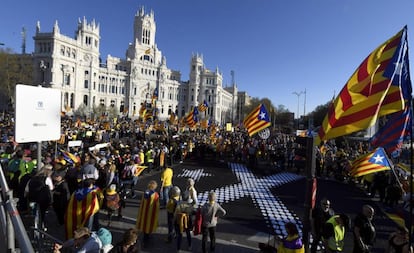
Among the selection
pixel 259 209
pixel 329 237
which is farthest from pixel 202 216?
pixel 259 209

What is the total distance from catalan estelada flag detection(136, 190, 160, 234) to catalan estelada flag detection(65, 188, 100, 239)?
1052 millimetres

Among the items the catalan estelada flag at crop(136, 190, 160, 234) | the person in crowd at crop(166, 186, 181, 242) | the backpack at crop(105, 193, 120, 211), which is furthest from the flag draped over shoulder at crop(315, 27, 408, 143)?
the backpack at crop(105, 193, 120, 211)

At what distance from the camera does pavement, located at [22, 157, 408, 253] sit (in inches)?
249

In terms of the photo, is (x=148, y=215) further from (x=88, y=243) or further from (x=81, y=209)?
(x=88, y=243)

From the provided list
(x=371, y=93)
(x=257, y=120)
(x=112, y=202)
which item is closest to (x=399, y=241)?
(x=371, y=93)

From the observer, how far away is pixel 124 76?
260ft

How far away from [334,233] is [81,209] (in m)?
5.05

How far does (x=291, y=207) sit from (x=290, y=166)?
1007cm

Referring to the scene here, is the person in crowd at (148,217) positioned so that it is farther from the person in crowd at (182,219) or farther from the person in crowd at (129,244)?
the person in crowd at (129,244)

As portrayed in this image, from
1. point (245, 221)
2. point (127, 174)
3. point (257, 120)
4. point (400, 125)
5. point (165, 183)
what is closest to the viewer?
point (400, 125)

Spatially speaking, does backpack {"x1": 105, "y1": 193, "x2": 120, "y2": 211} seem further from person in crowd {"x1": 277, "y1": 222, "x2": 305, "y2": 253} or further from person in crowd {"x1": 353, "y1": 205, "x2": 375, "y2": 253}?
person in crowd {"x1": 353, "y1": 205, "x2": 375, "y2": 253}

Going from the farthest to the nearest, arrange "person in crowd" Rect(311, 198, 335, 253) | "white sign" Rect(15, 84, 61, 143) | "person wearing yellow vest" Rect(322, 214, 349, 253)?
"person in crowd" Rect(311, 198, 335, 253) < "person wearing yellow vest" Rect(322, 214, 349, 253) < "white sign" Rect(15, 84, 61, 143)

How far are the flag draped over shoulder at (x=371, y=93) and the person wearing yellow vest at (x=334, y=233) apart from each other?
1.86 meters

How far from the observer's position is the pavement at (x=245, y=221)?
6328 mm
